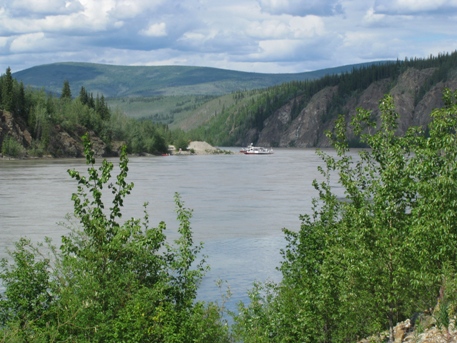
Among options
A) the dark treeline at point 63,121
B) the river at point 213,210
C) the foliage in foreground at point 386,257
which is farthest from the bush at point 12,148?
the foliage in foreground at point 386,257

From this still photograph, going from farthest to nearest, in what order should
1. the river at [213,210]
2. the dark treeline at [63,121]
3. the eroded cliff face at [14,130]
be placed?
the dark treeline at [63,121] < the eroded cliff face at [14,130] < the river at [213,210]

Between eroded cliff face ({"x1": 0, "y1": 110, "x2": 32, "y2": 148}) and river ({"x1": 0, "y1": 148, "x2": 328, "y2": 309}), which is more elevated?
eroded cliff face ({"x1": 0, "y1": 110, "x2": 32, "y2": 148})

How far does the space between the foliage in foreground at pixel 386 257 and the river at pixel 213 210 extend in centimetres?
819

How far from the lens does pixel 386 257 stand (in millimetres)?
15914

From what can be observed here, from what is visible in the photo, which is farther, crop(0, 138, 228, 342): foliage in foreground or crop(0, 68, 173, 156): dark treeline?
crop(0, 68, 173, 156): dark treeline

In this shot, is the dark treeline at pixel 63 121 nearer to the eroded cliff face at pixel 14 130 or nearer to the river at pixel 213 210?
the eroded cliff face at pixel 14 130

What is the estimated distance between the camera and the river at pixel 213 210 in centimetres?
3262

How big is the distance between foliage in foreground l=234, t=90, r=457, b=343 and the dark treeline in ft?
370

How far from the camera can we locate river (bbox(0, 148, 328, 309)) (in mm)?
32625

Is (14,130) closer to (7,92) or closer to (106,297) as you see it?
(7,92)

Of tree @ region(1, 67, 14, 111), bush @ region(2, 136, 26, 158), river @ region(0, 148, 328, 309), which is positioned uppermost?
tree @ region(1, 67, 14, 111)

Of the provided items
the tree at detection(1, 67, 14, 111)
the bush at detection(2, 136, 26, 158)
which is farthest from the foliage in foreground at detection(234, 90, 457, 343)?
the tree at detection(1, 67, 14, 111)

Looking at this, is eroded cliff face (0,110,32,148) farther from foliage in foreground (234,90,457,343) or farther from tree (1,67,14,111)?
foliage in foreground (234,90,457,343)

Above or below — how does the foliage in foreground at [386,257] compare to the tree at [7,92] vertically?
below
